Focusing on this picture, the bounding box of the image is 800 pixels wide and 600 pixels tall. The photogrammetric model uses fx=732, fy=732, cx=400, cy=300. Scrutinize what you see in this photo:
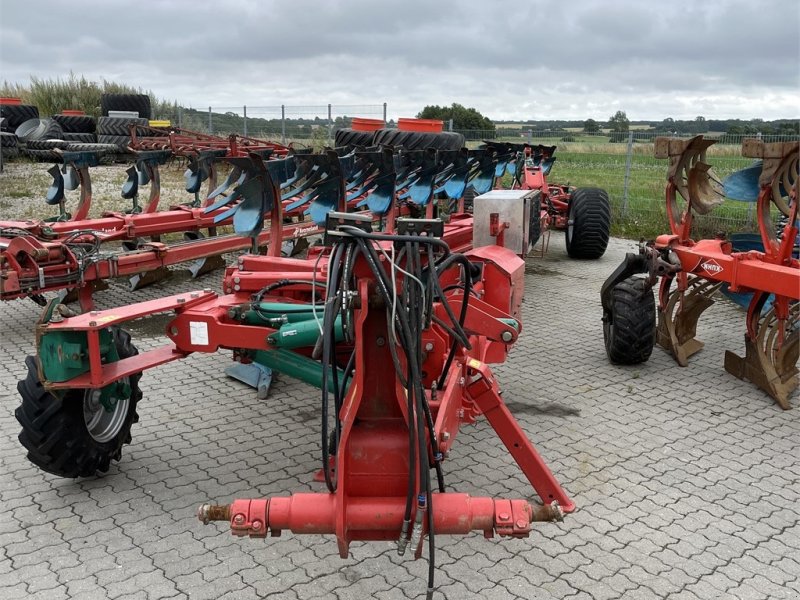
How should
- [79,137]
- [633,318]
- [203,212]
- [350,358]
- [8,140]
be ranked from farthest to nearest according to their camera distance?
1. [8,140]
2. [79,137]
3. [203,212]
4. [633,318]
5. [350,358]

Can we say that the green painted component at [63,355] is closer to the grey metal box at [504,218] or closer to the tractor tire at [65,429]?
the tractor tire at [65,429]

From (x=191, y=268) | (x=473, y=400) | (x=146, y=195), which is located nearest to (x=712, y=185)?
(x=473, y=400)

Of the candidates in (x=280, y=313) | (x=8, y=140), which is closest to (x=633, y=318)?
(x=280, y=313)

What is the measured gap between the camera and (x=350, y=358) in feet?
8.61

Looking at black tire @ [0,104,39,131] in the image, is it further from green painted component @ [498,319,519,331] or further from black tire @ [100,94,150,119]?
green painted component @ [498,319,519,331]

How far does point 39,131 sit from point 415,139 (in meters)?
10.2

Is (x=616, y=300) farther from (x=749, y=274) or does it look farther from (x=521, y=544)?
(x=521, y=544)

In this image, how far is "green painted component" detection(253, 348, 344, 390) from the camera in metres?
3.54

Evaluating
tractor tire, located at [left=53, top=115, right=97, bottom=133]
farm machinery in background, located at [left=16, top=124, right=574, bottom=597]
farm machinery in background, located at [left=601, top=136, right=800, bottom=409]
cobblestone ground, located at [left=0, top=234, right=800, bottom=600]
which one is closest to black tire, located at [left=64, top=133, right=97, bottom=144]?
tractor tire, located at [left=53, top=115, right=97, bottom=133]

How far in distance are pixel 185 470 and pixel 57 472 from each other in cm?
62

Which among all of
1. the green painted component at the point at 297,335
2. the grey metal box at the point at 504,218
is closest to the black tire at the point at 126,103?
the grey metal box at the point at 504,218

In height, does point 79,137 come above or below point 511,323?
above

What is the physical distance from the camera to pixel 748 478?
12.7ft

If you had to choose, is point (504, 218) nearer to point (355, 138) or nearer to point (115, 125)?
point (355, 138)
